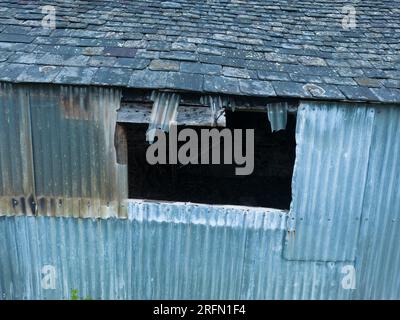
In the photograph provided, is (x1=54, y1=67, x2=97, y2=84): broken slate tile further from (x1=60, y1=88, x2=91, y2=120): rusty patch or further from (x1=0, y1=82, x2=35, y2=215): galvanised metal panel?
(x1=0, y1=82, x2=35, y2=215): galvanised metal panel

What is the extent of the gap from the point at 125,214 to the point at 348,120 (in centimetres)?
306

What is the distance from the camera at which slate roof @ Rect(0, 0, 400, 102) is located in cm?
388

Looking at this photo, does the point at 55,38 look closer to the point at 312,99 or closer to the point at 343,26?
the point at 312,99

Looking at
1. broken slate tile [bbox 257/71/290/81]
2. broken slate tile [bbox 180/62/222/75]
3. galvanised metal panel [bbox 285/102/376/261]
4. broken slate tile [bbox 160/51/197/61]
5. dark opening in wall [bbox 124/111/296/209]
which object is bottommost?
dark opening in wall [bbox 124/111/296/209]

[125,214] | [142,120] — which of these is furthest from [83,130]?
[125,214]

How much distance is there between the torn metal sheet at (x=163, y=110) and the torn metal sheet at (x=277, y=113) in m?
1.12

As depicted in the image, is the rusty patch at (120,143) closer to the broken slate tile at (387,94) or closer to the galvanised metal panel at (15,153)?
the galvanised metal panel at (15,153)

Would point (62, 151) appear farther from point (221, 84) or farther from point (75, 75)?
point (221, 84)

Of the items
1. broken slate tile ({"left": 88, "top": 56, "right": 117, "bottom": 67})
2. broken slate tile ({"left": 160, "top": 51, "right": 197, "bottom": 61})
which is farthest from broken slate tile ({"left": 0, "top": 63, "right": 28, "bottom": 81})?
broken slate tile ({"left": 160, "top": 51, "right": 197, "bottom": 61})

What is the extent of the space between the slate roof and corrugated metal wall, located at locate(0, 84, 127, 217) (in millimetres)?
276

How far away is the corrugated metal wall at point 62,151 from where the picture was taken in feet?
13.1

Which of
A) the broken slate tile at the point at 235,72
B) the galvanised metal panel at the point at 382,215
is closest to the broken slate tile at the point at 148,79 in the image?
the broken slate tile at the point at 235,72

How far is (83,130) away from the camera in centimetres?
411

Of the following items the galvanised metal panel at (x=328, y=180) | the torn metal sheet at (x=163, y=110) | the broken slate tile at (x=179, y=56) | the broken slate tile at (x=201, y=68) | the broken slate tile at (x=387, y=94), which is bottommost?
the galvanised metal panel at (x=328, y=180)
